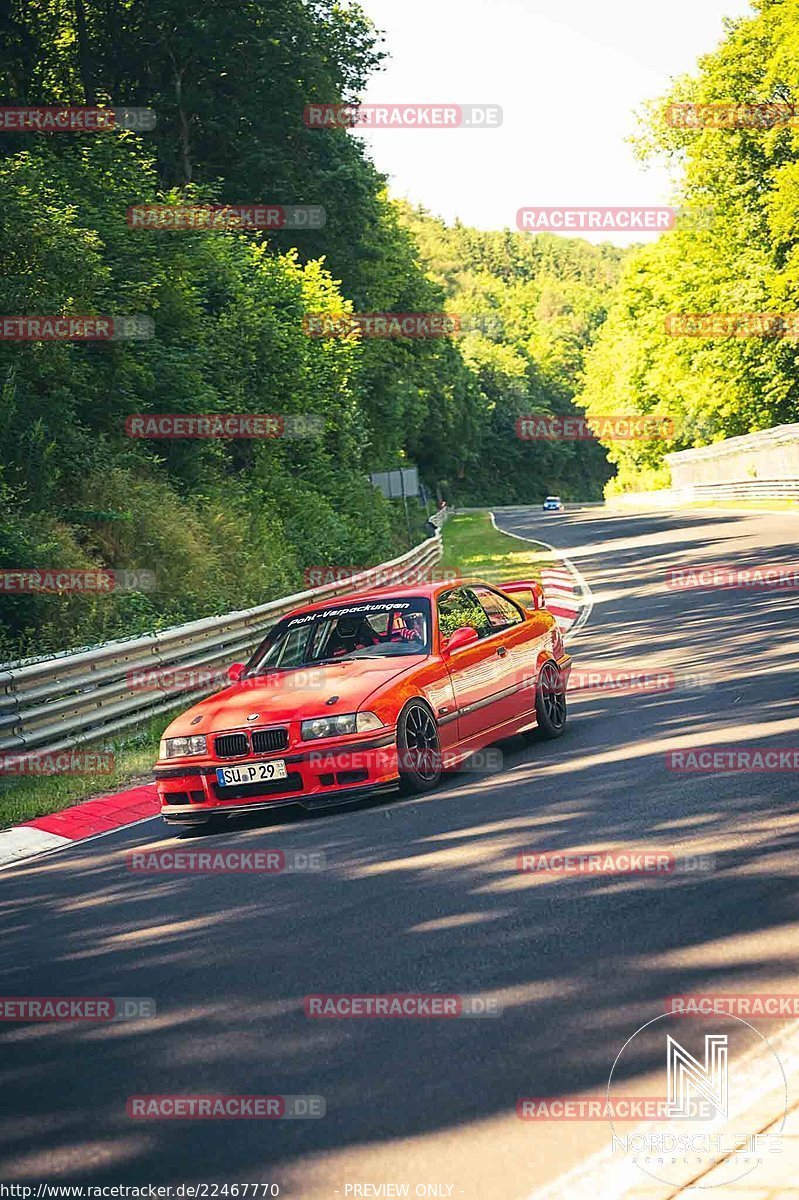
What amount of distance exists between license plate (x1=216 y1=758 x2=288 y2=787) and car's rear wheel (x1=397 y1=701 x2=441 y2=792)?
2.53ft

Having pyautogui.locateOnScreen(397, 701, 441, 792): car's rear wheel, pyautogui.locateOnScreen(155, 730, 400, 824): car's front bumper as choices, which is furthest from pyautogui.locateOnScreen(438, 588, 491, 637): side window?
pyautogui.locateOnScreen(155, 730, 400, 824): car's front bumper

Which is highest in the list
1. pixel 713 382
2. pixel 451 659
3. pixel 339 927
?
pixel 713 382

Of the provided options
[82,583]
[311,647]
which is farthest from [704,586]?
[311,647]

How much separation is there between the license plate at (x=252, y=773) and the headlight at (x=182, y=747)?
205mm

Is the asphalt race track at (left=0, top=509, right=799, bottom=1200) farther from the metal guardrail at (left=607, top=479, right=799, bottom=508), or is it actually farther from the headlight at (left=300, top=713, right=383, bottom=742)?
the metal guardrail at (left=607, top=479, right=799, bottom=508)

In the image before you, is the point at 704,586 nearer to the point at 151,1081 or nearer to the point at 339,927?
the point at 339,927

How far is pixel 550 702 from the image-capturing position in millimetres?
11664

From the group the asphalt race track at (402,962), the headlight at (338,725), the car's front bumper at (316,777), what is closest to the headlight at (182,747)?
the car's front bumper at (316,777)

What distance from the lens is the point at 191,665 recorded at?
15531 millimetres

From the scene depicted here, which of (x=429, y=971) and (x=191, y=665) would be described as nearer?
(x=429, y=971)

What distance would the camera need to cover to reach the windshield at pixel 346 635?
10625 mm

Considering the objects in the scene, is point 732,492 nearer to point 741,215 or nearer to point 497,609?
point 741,215

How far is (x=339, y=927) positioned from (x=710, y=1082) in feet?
8.16

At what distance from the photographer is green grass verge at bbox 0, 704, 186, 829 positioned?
1138 centimetres
